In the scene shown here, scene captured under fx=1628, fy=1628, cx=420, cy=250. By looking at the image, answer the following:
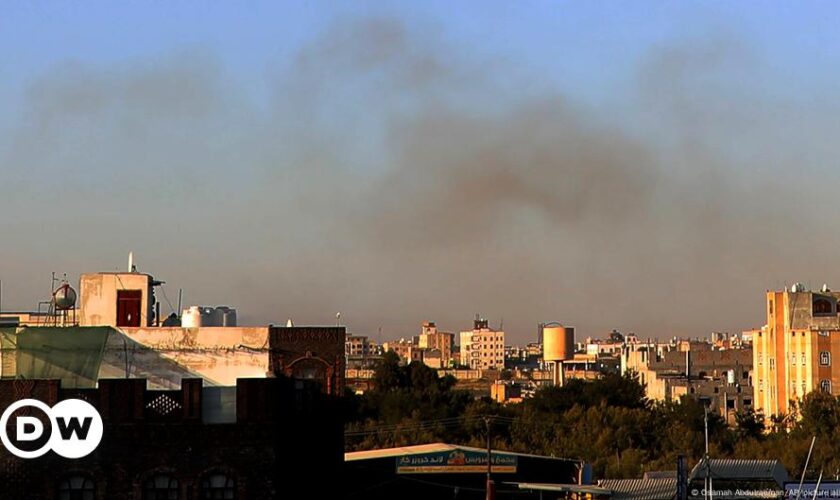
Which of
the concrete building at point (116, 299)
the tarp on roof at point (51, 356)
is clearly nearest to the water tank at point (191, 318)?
the concrete building at point (116, 299)

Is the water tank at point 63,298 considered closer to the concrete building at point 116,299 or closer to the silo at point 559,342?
the concrete building at point 116,299

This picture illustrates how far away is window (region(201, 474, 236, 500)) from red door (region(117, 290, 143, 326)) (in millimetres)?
19912

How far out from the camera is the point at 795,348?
14900 cm

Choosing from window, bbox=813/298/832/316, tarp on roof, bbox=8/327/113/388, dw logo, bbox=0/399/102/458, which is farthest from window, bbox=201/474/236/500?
window, bbox=813/298/832/316

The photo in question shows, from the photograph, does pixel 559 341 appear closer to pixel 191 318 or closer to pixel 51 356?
pixel 191 318

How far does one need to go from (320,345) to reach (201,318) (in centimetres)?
477

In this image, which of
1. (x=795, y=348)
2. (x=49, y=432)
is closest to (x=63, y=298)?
(x=49, y=432)

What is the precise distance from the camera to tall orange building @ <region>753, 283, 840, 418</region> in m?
145

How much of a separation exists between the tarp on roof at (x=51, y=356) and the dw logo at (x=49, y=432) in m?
5.17

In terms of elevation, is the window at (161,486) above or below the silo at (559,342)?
below

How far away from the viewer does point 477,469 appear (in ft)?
205

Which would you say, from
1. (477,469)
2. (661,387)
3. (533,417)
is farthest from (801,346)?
(477,469)

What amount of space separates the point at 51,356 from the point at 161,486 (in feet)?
25.9

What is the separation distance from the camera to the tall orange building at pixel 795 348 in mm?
145125
